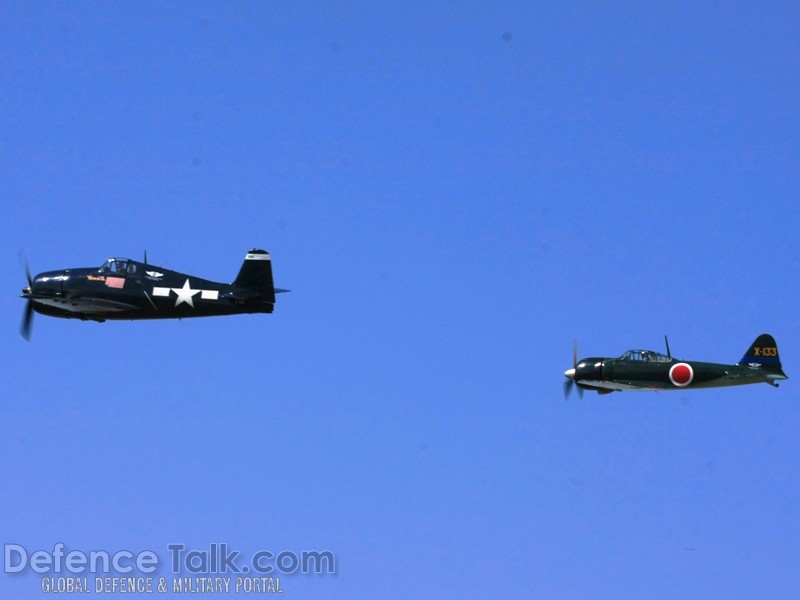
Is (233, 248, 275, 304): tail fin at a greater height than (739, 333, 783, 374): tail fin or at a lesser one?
greater

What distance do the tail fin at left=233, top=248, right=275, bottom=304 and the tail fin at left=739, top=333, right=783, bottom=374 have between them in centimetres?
2925

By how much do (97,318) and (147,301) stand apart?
12.0ft

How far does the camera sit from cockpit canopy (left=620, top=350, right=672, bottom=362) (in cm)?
7844

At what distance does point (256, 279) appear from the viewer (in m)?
68.4

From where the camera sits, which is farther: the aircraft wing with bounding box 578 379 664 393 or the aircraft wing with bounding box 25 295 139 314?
the aircraft wing with bounding box 578 379 664 393

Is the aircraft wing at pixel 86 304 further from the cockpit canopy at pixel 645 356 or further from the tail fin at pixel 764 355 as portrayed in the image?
the tail fin at pixel 764 355

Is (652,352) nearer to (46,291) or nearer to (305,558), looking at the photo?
(305,558)

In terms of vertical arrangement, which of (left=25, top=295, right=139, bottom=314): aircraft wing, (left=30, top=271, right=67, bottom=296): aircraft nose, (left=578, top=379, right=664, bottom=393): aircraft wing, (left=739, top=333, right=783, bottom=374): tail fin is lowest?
(left=578, top=379, right=664, bottom=393): aircraft wing

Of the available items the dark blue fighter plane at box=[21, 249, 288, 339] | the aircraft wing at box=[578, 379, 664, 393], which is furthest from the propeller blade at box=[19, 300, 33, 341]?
the aircraft wing at box=[578, 379, 664, 393]

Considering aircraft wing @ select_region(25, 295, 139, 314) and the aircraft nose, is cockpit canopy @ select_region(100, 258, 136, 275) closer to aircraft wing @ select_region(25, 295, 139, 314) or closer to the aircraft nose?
aircraft wing @ select_region(25, 295, 139, 314)

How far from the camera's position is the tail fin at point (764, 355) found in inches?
3086

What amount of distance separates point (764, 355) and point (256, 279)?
103 ft

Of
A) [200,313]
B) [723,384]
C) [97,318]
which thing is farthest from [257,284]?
[723,384]

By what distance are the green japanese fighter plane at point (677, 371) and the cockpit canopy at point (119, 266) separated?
2797 cm
